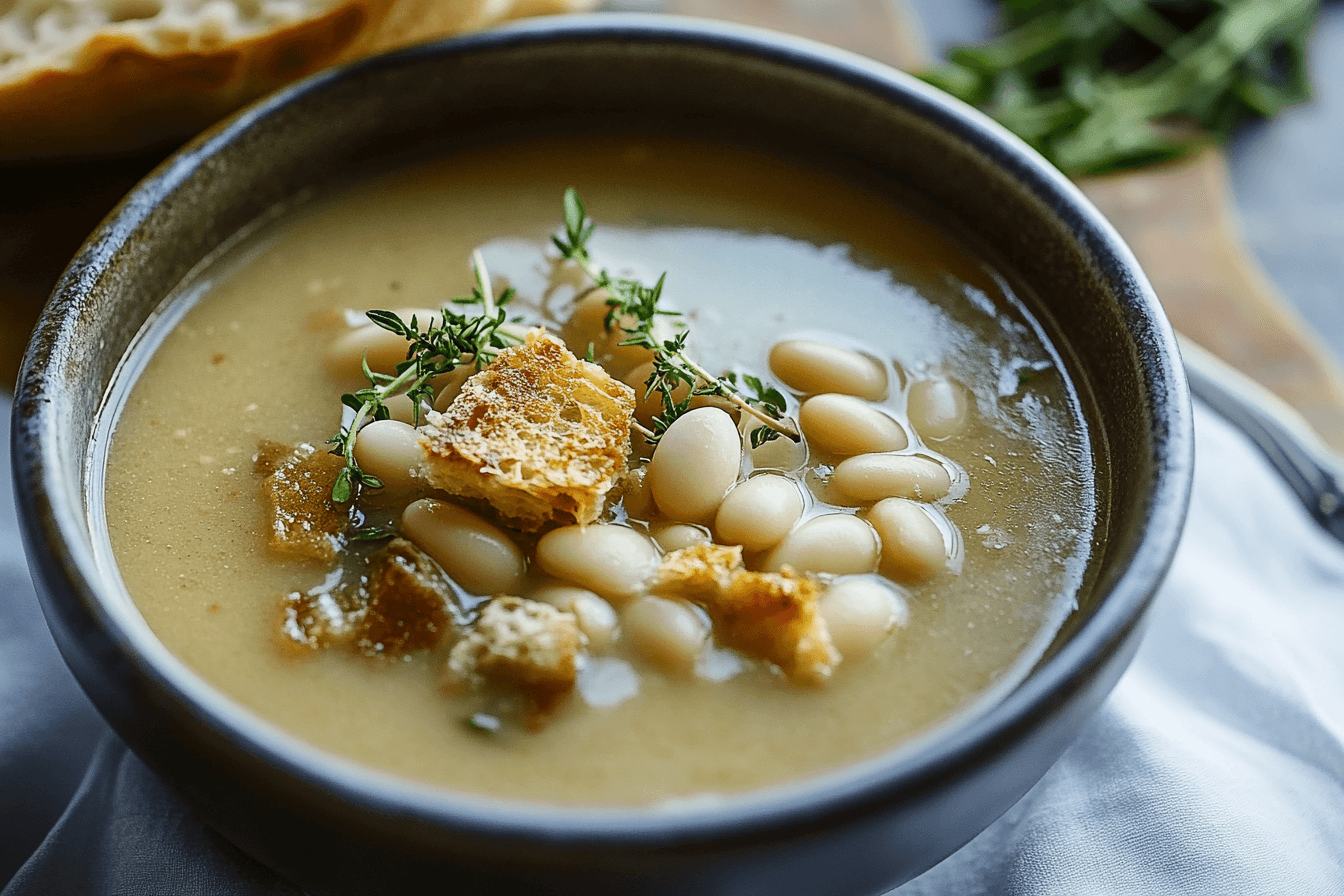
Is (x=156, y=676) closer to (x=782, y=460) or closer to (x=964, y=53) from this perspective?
(x=782, y=460)

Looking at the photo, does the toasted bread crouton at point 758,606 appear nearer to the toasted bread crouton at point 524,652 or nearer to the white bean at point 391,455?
the toasted bread crouton at point 524,652

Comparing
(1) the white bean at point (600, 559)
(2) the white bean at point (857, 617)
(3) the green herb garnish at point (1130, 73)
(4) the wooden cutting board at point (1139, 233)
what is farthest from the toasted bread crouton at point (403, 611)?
(3) the green herb garnish at point (1130, 73)

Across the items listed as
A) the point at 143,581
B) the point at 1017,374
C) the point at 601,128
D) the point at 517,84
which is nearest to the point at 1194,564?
the point at 1017,374

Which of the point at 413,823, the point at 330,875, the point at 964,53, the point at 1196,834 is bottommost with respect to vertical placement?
the point at 1196,834

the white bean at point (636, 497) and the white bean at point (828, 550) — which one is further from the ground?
the white bean at point (636, 497)

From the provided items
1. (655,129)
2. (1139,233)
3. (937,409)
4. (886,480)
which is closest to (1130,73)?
(1139,233)

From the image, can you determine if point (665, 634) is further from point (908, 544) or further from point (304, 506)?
point (304, 506)
